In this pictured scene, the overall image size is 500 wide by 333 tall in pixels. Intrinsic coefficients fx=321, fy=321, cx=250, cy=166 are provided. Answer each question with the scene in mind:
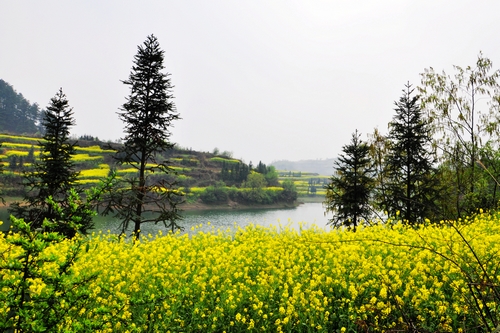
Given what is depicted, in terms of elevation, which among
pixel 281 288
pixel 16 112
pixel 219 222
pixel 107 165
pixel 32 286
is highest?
pixel 16 112

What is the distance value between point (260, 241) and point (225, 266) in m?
2.02

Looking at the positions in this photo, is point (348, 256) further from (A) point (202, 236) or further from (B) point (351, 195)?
(B) point (351, 195)

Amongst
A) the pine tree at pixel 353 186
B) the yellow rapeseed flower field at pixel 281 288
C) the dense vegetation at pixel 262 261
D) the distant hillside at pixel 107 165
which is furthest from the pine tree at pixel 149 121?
the distant hillside at pixel 107 165

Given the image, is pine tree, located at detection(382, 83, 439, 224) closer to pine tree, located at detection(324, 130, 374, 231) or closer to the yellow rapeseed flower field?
pine tree, located at detection(324, 130, 374, 231)

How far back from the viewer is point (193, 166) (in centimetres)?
9269

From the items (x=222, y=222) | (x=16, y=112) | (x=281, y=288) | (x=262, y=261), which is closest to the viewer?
(x=281, y=288)

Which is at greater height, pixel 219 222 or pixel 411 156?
pixel 411 156

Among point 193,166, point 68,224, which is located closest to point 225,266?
point 68,224

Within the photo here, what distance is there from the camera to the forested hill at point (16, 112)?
102125 millimetres

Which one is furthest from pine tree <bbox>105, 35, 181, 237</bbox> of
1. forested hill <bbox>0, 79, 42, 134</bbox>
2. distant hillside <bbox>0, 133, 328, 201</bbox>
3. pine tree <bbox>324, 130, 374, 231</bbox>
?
forested hill <bbox>0, 79, 42, 134</bbox>

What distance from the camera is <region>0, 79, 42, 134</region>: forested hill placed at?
335 ft

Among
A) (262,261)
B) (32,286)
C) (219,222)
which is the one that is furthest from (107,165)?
(32,286)

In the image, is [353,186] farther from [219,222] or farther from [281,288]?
[219,222]

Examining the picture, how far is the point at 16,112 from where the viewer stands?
345 feet
